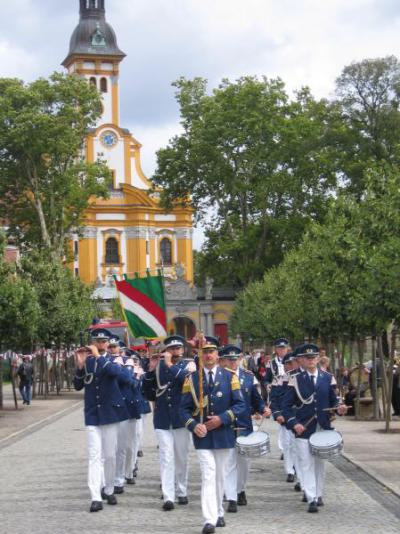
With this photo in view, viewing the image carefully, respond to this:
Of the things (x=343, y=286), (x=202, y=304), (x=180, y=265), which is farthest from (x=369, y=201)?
(x=180, y=265)

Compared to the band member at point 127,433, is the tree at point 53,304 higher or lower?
higher

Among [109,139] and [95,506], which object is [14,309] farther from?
[109,139]

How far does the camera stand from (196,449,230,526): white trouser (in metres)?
12.2

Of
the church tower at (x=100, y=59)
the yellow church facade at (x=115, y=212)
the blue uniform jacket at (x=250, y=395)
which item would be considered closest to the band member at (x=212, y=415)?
the blue uniform jacket at (x=250, y=395)

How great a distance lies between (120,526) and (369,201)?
19799 millimetres

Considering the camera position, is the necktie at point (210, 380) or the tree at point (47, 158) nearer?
the necktie at point (210, 380)

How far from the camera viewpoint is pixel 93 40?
354ft

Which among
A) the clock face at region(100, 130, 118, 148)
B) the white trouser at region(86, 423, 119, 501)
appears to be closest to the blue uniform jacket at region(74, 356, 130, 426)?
the white trouser at region(86, 423, 119, 501)

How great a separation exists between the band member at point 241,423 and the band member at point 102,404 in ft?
4.81

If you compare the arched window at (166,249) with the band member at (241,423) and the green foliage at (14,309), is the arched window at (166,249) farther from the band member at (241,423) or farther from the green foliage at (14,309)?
the band member at (241,423)

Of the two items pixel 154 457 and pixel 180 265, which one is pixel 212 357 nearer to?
pixel 154 457

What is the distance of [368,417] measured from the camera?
31.0m

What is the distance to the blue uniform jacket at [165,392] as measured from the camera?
587 inches

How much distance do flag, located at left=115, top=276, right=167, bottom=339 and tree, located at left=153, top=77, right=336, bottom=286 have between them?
45478 mm
